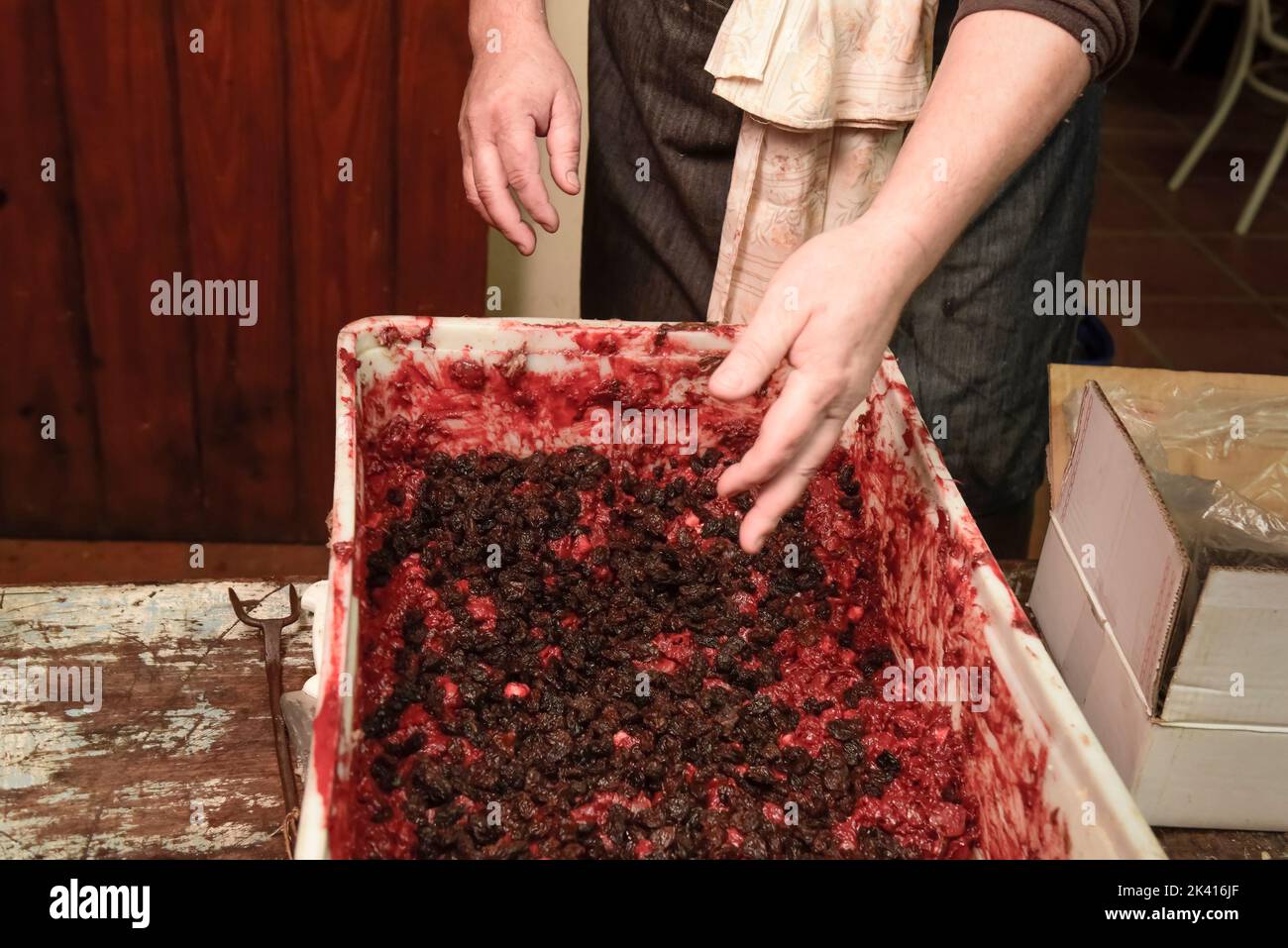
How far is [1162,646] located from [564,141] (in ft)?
2.75

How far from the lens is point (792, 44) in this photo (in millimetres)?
1433

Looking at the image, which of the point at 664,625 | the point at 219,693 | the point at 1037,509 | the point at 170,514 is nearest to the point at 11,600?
the point at 219,693

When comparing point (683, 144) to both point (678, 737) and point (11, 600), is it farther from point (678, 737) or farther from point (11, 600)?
point (11, 600)

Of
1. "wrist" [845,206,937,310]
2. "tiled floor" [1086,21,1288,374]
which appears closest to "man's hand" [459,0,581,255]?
"wrist" [845,206,937,310]

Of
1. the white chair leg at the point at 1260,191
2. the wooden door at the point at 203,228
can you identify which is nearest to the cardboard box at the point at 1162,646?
the wooden door at the point at 203,228

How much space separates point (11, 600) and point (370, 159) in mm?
1250

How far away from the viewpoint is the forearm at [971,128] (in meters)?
1.08

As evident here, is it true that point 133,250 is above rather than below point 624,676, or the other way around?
above

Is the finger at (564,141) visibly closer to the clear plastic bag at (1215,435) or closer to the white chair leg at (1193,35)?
the clear plastic bag at (1215,435)

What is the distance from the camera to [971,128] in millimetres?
1102

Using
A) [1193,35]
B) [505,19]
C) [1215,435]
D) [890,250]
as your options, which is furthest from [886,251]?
[1193,35]

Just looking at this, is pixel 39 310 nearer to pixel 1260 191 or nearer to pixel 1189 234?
pixel 1189 234

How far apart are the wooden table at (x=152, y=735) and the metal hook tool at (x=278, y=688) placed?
18mm

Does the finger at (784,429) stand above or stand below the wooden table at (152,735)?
above
